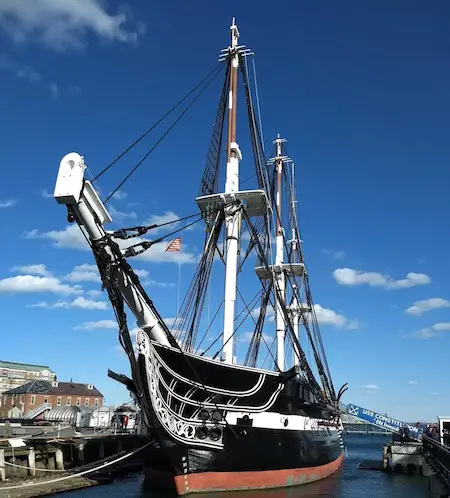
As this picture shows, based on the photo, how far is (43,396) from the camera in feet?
290

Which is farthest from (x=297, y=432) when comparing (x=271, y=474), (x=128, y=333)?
(x=128, y=333)

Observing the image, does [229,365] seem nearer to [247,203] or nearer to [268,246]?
[247,203]

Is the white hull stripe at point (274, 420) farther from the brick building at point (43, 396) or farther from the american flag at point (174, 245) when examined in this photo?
the brick building at point (43, 396)

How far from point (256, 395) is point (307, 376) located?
11126 mm

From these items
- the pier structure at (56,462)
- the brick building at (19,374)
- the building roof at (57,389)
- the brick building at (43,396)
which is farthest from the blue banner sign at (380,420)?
the brick building at (19,374)

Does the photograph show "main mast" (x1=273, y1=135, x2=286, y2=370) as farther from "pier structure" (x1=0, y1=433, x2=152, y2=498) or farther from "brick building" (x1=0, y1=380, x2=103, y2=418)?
"brick building" (x1=0, y1=380, x2=103, y2=418)

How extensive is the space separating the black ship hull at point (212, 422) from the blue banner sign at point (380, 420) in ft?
85.7

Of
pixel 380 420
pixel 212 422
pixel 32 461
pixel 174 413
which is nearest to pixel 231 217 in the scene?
pixel 212 422

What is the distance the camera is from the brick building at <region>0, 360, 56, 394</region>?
113m

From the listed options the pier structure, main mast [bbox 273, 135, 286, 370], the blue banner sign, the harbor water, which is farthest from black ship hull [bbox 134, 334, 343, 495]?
the blue banner sign

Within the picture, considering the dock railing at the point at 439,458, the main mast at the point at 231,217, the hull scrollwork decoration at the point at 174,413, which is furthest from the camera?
the main mast at the point at 231,217

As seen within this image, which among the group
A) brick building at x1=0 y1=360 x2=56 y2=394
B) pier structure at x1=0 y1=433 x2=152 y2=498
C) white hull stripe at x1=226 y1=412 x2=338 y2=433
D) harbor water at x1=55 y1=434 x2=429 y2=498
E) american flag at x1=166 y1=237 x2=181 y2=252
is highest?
american flag at x1=166 y1=237 x2=181 y2=252

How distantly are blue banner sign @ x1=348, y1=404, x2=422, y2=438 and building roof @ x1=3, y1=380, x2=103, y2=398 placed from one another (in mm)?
59540

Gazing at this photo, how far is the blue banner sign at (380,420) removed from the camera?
1809 inches
